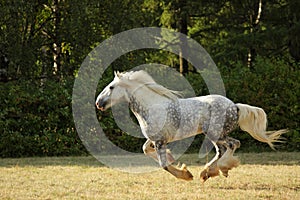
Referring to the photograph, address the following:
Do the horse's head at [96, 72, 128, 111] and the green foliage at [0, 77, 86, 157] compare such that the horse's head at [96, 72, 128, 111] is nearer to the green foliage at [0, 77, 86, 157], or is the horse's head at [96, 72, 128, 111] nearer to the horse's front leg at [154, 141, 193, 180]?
the horse's front leg at [154, 141, 193, 180]

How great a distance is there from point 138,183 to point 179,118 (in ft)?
3.81

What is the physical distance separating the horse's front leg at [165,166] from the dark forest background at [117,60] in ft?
21.2

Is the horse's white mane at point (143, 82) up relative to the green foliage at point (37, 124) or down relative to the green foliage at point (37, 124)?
up

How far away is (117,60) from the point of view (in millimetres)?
17391

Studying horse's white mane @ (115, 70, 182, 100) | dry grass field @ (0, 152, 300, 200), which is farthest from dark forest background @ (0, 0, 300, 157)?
horse's white mane @ (115, 70, 182, 100)

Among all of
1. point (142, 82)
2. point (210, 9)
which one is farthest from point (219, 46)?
point (142, 82)

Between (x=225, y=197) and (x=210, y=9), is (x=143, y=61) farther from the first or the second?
(x=225, y=197)

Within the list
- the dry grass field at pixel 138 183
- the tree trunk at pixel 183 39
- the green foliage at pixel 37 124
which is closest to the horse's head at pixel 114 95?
the dry grass field at pixel 138 183

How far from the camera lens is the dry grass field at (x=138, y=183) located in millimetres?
6859

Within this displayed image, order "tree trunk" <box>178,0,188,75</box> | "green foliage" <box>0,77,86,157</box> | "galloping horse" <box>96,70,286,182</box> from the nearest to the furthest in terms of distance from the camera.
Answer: "galloping horse" <box>96,70,286,182</box> < "green foliage" <box>0,77,86,157</box> < "tree trunk" <box>178,0,188,75</box>

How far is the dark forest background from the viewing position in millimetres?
13648

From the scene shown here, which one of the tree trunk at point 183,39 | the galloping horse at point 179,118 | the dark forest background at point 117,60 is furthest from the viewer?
the tree trunk at point 183,39

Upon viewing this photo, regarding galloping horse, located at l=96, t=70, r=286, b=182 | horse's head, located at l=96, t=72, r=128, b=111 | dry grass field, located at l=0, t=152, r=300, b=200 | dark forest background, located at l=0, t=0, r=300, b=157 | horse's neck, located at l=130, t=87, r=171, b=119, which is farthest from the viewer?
dark forest background, located at l=0, t=0, r=300, b=157

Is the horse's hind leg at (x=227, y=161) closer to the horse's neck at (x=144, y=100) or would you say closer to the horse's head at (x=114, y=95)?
the horse's neck at (x=144, y=100)
